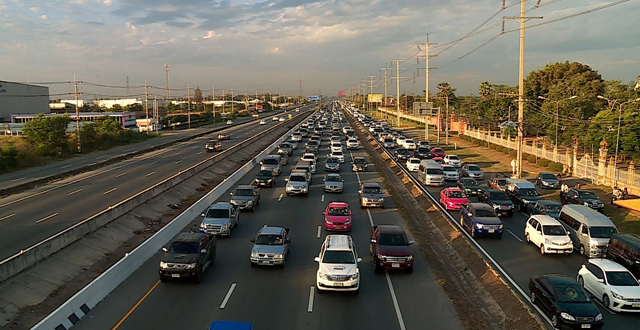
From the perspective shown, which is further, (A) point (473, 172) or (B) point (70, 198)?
(A) point (473, 172)

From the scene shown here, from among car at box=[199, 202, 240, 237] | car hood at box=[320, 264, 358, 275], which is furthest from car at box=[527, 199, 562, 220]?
car at box=[199, 202, 240, 237]

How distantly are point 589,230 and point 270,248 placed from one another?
14728 millimetres

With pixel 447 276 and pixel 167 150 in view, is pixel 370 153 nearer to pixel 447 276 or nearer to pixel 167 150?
pixel 167 150

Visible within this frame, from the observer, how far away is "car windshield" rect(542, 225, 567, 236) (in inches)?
890

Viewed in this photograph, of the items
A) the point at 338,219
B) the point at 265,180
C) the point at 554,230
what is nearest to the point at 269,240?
the point at 338,219

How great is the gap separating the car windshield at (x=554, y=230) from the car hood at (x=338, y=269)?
432 inches

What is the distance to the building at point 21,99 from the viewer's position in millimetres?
117188

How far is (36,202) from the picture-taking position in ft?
103

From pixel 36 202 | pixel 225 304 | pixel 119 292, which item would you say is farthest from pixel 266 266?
pixel 36 202

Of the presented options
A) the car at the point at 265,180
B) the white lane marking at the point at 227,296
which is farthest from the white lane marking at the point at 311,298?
the car at the point at 265,180

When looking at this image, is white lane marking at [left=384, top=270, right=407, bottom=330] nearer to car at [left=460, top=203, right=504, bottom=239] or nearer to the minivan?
car at [left=460, top=203, right=504, bottom=239]

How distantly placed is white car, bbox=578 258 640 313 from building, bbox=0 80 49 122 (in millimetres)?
130890

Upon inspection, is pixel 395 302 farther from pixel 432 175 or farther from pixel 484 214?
pixel 432 175

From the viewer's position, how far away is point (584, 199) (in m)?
32.8
